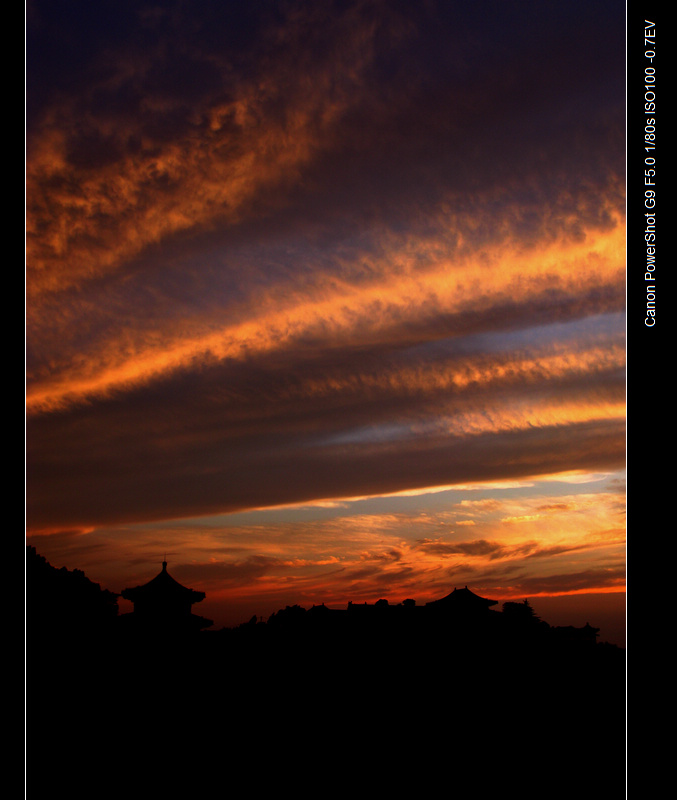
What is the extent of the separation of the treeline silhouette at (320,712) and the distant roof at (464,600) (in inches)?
268

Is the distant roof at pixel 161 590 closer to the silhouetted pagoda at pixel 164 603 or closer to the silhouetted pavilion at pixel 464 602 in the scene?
the silhouetted pagoda at pixel 164 603

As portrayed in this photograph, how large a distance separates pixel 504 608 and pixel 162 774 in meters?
14.7

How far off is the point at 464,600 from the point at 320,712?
40.2 ft

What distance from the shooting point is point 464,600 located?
26469mm

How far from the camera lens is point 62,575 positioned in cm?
2097

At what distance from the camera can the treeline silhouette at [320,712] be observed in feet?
45.4

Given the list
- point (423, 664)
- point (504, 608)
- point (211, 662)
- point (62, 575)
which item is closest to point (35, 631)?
point (62, 575)

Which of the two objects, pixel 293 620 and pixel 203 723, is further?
Answer: pixel 293 620

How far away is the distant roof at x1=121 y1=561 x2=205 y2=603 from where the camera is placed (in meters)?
Answer: 28.7

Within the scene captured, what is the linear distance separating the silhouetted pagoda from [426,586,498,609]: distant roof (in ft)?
39.7

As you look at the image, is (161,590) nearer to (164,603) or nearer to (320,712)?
(164,603)

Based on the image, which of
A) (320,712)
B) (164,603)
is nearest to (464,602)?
(320,712)
